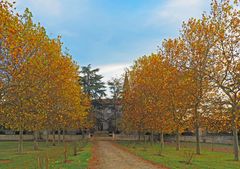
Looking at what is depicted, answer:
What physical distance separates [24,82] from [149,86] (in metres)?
22.3

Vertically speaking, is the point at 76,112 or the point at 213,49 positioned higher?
the point at 213,49

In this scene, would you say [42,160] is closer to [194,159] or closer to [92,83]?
[194,159]

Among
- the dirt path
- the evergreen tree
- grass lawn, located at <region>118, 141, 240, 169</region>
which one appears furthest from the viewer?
the evergreen tree

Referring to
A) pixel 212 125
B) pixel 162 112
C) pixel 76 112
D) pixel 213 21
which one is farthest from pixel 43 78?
pixel 76 112

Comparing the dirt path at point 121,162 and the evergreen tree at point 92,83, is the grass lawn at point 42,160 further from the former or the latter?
the evergreen tree at point 92,83

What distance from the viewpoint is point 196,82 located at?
100.0ft

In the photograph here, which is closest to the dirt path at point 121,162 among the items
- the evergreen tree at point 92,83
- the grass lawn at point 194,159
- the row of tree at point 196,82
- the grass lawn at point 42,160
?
the grass lawn at point 42,160

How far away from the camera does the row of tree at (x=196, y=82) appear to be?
25.8 meters

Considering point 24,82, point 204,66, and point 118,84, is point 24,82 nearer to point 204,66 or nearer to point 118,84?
point 204,66

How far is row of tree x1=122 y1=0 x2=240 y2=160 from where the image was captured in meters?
25.8

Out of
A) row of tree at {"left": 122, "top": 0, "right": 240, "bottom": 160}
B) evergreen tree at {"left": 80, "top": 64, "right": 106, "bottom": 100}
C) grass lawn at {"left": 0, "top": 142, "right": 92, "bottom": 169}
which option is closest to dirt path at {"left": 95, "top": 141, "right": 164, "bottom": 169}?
grass lawn at {"left": 0, "top": 142, "right": 92, "bottom": 169}

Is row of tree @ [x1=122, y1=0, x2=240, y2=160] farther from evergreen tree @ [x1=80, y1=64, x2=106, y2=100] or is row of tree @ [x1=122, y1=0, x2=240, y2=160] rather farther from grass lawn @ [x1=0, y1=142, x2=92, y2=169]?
evergreen tree @ [x1=80, y1=64, x2=106, y2=100]

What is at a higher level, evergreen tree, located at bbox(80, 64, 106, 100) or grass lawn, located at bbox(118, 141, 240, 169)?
evergreen tree, located at bbox(80, 64, 106, 100)

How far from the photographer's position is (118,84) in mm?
83438
